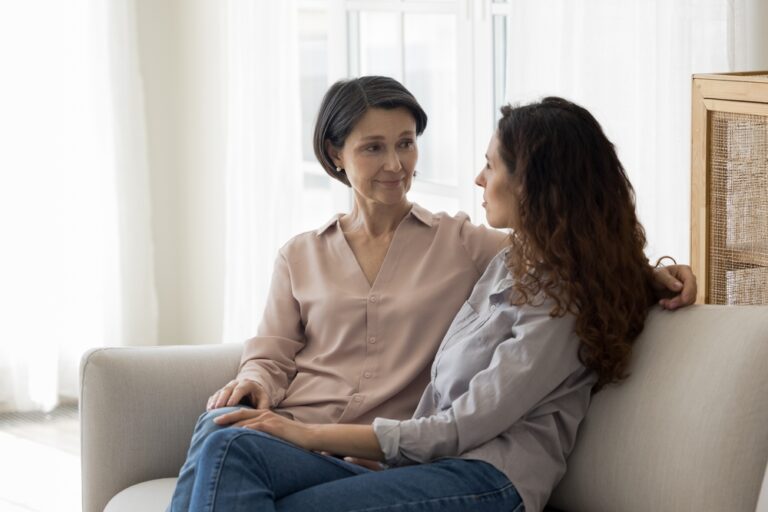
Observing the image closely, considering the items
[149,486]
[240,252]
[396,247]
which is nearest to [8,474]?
[240,252]

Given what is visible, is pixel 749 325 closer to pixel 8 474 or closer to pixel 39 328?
pixel 8 474

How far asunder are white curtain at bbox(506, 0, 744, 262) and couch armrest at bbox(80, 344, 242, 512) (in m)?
1.13

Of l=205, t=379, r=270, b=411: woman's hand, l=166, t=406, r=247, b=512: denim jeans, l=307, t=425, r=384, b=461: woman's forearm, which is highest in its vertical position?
l=205, t=379, r=270, b=411: woman's hand

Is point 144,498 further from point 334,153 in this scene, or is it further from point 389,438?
point 334,153

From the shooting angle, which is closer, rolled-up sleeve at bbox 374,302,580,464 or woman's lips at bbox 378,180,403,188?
rolled-up sleeve at bbox 374,302,580,464

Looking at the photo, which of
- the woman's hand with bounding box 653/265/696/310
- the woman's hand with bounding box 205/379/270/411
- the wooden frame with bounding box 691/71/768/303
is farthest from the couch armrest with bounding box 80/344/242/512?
the wooden frame with bounding box 691/71/768/303

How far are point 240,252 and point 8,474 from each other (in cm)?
110

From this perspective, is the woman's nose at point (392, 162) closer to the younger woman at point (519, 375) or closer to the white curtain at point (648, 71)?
the younger woman at point (519, 375)

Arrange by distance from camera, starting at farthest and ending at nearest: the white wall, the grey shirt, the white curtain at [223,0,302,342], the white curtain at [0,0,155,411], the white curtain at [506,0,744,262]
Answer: the white wall → the white curtain at [0,0,155,411] → the white curtain at [223,0,302,342] → the white curtain at [506,0,744,262] → the grey shirt

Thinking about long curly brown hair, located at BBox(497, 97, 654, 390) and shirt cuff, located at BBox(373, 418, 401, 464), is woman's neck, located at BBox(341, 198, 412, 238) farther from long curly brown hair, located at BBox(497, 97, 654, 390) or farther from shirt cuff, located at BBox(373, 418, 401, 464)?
shirt cuff, located at BBox(373, 418, 401, 464)

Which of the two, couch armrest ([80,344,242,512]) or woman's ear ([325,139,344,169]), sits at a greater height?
woman's ear ([325,139,344,169])

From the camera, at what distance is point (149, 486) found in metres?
2.31

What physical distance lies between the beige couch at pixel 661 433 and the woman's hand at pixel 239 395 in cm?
19

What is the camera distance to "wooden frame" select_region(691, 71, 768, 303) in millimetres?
2338
